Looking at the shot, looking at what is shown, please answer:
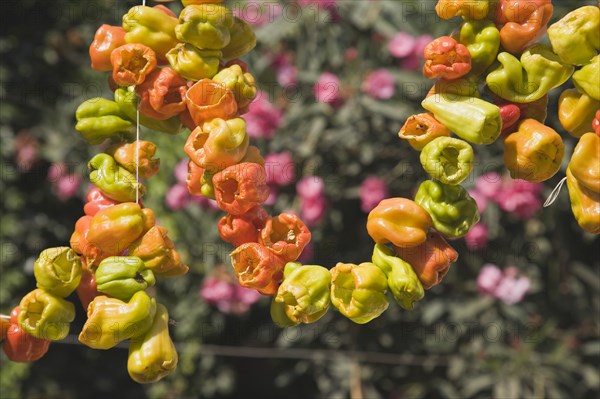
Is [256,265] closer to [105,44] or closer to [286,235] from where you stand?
[286,235]

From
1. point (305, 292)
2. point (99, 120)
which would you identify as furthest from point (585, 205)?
point (99, 120)

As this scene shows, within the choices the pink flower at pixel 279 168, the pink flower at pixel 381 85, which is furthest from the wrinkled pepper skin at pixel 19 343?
the pink flower at pixel 381 85

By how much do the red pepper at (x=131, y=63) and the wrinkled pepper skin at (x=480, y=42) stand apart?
298 millimetres

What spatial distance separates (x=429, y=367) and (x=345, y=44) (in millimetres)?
904

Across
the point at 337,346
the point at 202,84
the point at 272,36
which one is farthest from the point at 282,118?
the point at 202,84

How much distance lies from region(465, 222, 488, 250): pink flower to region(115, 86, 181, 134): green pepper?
1.19 metres

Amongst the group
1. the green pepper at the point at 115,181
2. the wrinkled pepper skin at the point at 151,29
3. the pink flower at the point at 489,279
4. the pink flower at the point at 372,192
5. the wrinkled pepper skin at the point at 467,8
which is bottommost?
the pink flower at the point at 489,279

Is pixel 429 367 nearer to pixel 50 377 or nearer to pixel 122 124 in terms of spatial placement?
pixel 50 377

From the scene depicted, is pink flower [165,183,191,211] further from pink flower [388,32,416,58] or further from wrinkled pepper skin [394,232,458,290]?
wrinkled pepper skin [394,232,458,290]

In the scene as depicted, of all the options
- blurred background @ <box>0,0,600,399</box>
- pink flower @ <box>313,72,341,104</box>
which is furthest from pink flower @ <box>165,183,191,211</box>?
pink flower @ <box>313,72,341,104</box>

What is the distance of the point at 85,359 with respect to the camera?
103 inches

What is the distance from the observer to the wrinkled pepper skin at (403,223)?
70cm

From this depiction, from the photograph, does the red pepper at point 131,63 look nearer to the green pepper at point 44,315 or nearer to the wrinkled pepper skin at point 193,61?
the wrinkled pepper skin at point 193,61

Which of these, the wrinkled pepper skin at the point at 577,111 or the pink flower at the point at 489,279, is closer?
the wrinkled pepper skin at the point at 577,111
